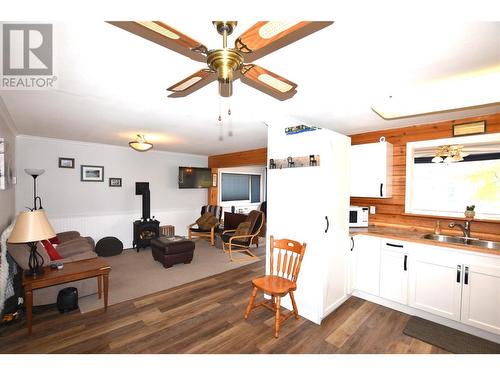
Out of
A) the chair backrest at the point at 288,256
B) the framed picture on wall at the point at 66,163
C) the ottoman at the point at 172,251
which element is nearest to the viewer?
the chair backrest at the point at 288,256

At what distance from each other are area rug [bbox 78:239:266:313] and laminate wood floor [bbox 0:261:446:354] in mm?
276

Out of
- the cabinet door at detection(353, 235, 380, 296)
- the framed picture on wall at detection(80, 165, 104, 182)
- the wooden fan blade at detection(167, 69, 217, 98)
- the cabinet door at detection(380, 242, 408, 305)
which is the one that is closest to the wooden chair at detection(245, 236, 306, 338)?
the cabinet door at detection(353, 235, 380, 296)

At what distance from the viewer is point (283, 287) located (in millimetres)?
2381

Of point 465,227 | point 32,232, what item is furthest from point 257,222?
point 32,232

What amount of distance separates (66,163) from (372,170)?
6067 mm

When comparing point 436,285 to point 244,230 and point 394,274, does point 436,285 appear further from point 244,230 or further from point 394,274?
point 244,230

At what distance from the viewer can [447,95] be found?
7.09 feet

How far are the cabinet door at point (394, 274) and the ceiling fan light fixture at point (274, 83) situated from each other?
250cm

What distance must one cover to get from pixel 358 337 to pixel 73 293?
10.9 ft

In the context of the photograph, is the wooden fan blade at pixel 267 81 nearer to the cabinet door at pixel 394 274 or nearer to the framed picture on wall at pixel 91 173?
the cabinet door at pixel 394 274

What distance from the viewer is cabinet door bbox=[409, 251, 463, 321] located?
2359 mm

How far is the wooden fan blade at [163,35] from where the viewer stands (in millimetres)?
866

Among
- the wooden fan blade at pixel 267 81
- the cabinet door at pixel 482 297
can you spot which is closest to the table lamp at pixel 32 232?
the wooden fan blade at pixel 267 81

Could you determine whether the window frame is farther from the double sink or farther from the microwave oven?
the microwave oven
